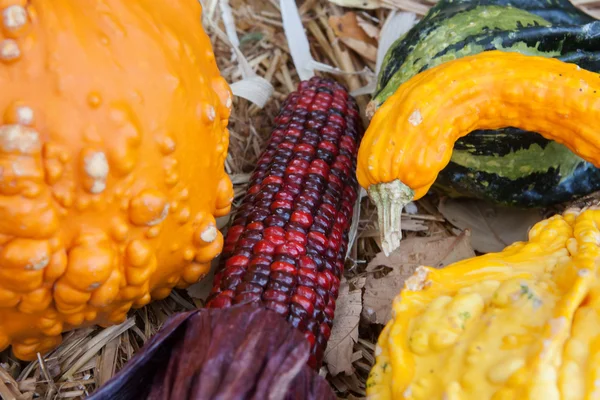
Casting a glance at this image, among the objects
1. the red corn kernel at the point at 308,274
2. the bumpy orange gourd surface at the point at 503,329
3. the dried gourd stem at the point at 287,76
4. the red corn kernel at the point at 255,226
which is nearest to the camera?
the bumpy orange gourd surface at the point at 503,329

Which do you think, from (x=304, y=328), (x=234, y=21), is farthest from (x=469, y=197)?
(x=234, y=21)

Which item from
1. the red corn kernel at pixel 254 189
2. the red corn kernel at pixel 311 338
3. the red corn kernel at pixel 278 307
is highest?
the red corn kernel at pixel 254 189

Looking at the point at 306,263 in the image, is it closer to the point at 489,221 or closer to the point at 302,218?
the point at 302,218

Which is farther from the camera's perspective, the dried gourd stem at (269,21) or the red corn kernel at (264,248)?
the dried gourd stem at (269,21)

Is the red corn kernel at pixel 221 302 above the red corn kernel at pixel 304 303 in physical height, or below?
above

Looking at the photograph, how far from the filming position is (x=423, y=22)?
229cm

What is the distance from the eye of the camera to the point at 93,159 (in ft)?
4.61

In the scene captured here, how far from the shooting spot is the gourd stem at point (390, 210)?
6.09 ft

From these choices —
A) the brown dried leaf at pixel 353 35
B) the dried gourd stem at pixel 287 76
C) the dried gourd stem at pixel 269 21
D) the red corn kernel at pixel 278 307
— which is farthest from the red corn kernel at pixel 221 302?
the dried gourd stem at pixel 269 21

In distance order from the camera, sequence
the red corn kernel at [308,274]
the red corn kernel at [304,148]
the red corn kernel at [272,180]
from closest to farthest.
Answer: the red corn kernel at [308,274]
the red corn kernel at [272,180]
the red corn kernel at [304,148]

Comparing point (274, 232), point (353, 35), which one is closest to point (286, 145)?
point (274, 232)

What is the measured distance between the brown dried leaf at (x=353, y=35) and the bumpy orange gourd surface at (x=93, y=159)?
4.28 feet

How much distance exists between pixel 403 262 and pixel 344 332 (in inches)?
15.2

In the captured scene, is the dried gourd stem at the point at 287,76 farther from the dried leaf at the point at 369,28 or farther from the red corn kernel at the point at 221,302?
the red corn kernel at the point at 221,302
